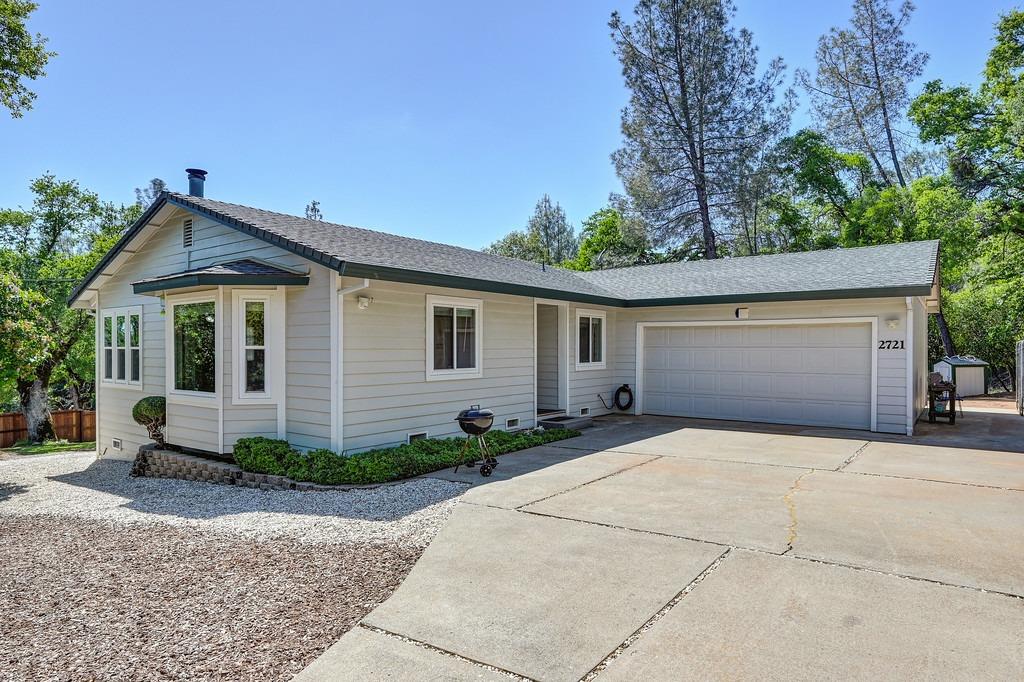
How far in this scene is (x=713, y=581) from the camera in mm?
3744

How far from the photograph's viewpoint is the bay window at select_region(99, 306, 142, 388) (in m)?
9.70

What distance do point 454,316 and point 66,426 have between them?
566 inches

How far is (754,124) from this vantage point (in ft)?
76.5

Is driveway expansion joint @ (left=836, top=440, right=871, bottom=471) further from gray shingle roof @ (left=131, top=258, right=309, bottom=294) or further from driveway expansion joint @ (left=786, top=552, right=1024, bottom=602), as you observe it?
gray shingle roof @ (left=131, top=258, right=309, bottom=294)

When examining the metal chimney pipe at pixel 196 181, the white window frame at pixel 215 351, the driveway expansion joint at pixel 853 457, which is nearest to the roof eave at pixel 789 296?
the driveway expansion joint at pixel 853 457

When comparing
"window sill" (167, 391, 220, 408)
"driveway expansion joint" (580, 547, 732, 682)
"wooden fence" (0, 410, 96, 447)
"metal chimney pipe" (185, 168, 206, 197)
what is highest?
"metal chimney pipe" (185, 168, 206, 197)

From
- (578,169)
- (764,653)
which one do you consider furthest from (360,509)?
(578,169)

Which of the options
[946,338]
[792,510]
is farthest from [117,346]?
[946,338]

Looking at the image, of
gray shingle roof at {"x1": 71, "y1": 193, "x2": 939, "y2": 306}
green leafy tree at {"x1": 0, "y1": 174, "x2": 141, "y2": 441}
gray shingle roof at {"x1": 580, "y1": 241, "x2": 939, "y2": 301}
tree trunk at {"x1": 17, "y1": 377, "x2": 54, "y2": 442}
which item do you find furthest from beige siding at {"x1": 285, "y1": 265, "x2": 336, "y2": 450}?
tree trunk at {"x1": 17, "y1": 377, "x2": 54, "y2": 442}

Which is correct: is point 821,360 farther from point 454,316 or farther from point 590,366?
point 454,316

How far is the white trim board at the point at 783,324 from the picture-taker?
9891mm

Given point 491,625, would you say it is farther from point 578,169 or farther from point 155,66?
point 578,169

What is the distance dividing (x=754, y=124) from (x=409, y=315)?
66.5ft

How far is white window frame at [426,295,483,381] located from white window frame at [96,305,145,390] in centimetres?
475
